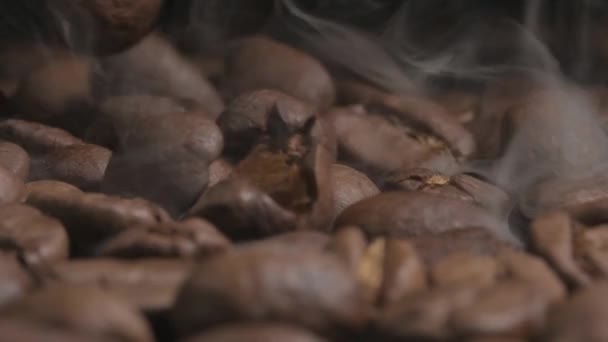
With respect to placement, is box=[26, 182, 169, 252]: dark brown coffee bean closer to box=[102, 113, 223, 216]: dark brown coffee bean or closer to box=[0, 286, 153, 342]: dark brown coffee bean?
box=[102, 113, 223, 216]: dark brown coffee bean

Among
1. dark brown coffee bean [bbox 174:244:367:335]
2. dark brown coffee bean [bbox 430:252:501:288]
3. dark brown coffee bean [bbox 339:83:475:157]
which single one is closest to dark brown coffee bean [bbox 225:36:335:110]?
dark brown coffee bean [bbox 339:83:475:157]

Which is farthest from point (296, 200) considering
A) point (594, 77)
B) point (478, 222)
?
point (594, 77)

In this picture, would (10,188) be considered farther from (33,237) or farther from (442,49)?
(442,49)

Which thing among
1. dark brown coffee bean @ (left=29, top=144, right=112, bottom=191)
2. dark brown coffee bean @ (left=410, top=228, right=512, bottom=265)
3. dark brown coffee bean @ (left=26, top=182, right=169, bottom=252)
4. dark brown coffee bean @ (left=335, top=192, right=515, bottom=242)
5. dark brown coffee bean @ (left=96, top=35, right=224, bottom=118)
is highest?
dark brown coffee bean @ (left=410, top=228, right=512, bottom=265)

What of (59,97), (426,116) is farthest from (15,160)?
(426,116)

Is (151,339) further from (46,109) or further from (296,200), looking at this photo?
(46,109)

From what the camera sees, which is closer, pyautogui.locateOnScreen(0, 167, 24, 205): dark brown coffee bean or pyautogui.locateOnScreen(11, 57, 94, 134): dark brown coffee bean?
pyautogui.locateOnScreen(0, 167, 24, 205): dark brown coffee bean

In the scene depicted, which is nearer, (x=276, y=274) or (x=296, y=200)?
(x=276, y=274)
